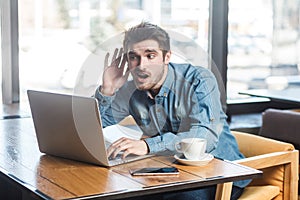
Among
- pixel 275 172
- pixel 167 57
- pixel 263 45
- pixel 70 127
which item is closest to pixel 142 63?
pixel 167 57

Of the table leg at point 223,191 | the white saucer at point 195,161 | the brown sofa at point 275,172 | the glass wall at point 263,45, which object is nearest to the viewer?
the white saucer at point 195,161

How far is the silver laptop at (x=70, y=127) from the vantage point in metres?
1.95

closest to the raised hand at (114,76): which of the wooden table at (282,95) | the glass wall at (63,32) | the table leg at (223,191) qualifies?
the table leg at (223,191)

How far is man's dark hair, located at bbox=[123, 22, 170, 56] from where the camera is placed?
217 cm

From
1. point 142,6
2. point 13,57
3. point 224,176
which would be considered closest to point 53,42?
point 13,57

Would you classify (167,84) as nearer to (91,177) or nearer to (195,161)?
(195,161)

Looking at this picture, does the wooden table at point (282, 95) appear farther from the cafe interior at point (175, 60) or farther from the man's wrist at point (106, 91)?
the man's wrist at point (106, 91)

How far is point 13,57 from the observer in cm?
354

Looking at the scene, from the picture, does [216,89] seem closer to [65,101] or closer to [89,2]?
[65,101]

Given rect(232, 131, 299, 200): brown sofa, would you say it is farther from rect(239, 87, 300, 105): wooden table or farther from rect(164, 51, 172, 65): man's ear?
rect(239, 87, 300, 105): wooden table

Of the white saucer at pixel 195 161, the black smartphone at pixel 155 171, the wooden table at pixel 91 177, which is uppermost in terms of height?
the white saucer at pixel 195 161

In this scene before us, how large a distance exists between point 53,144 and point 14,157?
15cm

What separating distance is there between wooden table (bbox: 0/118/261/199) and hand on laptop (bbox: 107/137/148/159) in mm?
40

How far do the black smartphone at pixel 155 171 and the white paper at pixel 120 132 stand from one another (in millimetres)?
313
